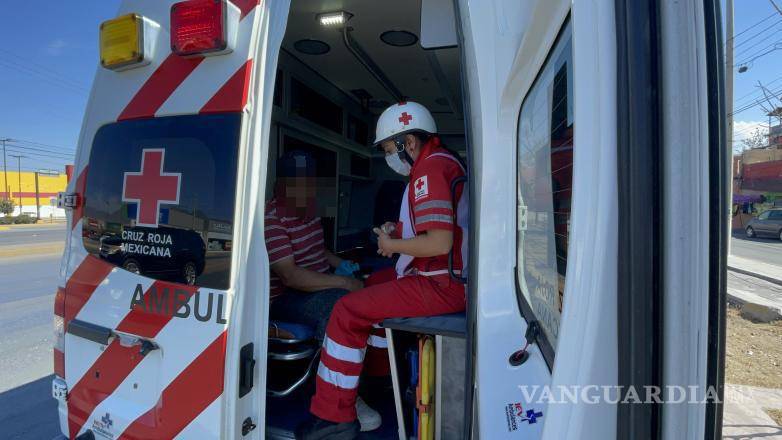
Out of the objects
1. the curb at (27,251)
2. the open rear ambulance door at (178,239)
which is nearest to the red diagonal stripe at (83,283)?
the open rear ambulance door at (178,239)

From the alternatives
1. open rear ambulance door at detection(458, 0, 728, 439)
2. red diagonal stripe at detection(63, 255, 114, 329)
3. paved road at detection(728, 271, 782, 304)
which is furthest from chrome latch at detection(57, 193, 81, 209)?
paved road at detection(728, 271, 782, 304)

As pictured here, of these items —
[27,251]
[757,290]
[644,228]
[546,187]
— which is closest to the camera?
[644,228]

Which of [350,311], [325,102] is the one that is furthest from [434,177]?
[325,102]

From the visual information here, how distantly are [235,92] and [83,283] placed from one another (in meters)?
0.98

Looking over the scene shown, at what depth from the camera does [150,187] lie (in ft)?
5.57

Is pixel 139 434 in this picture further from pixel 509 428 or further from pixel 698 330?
pixel 698 330

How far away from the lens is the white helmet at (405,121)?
84.2 inches

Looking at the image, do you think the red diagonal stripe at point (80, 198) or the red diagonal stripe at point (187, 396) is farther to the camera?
the red diagonal stripe at point (80, 198)

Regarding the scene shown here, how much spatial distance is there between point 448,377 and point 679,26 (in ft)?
4.74

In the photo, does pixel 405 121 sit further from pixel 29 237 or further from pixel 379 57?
pixel 29 237

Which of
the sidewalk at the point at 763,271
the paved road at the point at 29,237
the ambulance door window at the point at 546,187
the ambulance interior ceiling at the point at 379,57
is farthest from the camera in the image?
the paved road at the point at 29,237

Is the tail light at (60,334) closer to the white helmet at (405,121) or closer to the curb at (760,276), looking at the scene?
the white helmet at (405,121)

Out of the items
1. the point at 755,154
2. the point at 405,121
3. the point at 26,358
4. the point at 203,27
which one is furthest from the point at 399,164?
the point at 26,358

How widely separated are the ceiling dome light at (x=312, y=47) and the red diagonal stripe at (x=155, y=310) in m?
2.38
